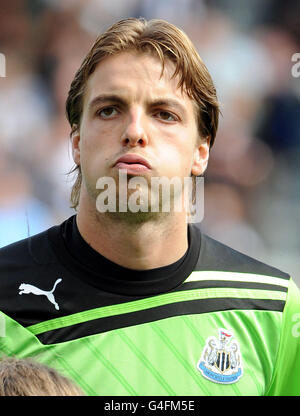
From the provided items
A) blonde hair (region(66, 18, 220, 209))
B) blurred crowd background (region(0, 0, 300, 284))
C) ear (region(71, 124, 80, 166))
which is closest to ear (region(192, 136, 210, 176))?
blonde hair (region(66, 18, 220, 209))

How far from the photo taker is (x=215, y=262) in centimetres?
271

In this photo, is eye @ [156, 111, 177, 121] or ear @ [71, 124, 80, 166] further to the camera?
ear @ [71, 124, 80, 166]

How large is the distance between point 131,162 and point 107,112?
260mm

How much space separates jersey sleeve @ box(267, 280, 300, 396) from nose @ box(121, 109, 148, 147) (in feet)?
3.05

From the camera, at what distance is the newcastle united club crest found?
2.38m

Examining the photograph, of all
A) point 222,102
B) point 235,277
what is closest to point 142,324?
point 235,277

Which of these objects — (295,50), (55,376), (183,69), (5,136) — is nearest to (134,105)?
(183,69)

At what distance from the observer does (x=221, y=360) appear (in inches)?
94.7

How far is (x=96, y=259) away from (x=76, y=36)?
8.58ft

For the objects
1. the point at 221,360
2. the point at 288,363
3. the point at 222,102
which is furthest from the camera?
the point at 222,102

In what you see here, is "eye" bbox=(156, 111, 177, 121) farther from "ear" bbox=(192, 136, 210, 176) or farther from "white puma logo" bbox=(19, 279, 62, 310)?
"white puma logo" bbox=(19, 279, 62, 310)

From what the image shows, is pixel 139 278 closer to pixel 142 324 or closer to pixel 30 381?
pixel 142 324
